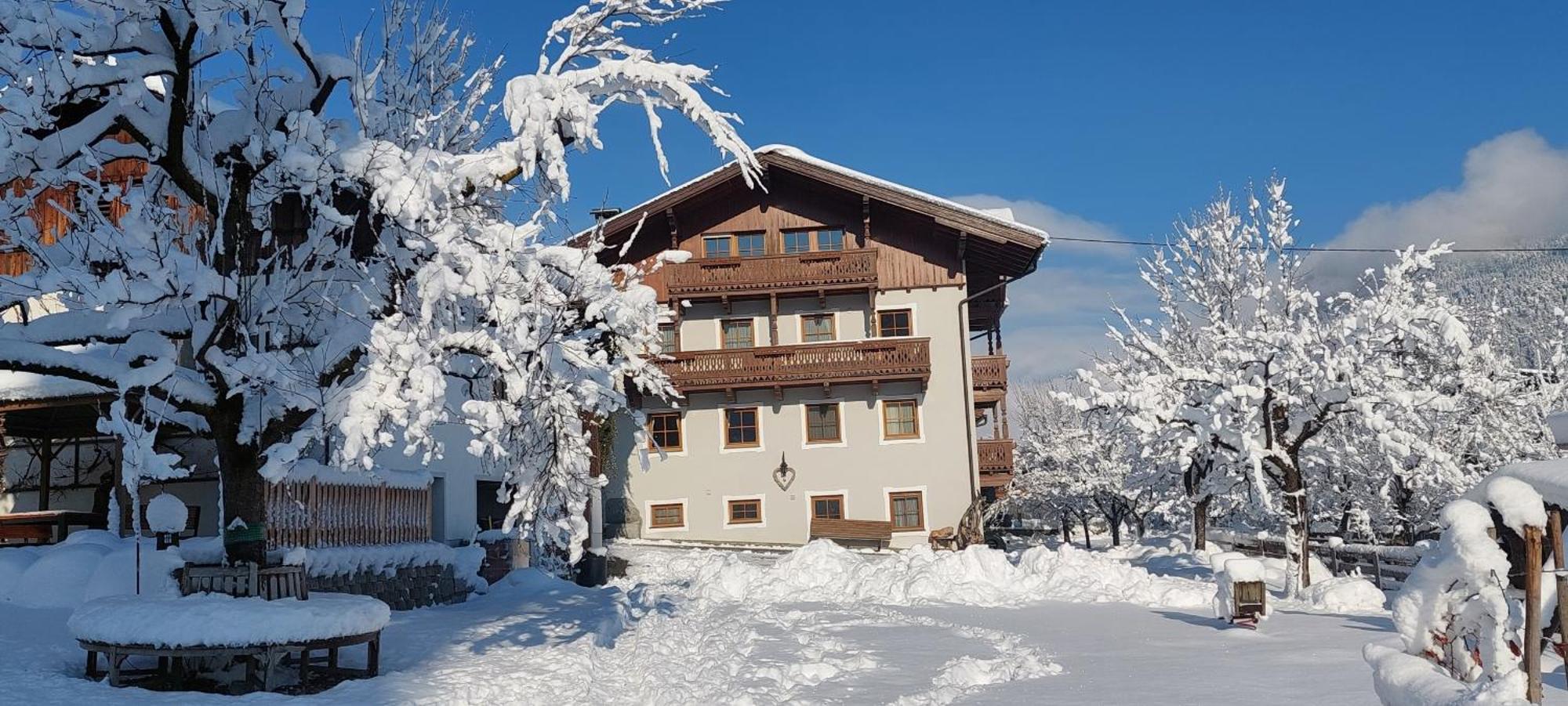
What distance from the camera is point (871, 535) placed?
31000 mm

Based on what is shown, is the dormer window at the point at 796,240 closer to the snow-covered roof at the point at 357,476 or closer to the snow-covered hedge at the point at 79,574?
the snow-covered roof at the point at 357,476

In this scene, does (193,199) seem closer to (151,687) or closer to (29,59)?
(29,59)

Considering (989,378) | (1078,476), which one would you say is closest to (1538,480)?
(989,378)

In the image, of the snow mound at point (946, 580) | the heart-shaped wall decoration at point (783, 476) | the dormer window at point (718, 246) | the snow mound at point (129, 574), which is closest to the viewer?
the snow mound at point (129, 574)

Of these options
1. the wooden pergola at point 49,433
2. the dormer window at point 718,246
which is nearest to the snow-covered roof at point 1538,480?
the wooden pergola at point 49,433

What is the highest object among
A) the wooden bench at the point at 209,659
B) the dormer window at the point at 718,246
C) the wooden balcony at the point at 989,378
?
the dormer window at the point at 718,246

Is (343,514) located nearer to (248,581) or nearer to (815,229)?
(248,581)

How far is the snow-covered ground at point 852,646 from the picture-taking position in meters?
9.86

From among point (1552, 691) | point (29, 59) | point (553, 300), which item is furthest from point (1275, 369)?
point (29, 59)

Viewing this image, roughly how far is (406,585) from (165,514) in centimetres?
548

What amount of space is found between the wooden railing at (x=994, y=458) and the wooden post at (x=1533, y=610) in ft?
87.3

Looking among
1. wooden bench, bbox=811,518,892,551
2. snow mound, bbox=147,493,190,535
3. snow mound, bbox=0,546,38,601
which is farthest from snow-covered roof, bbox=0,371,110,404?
wooden bench, bbox=811,518,892,551

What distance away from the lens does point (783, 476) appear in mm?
32312

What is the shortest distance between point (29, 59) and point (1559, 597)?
1176 centimetres
